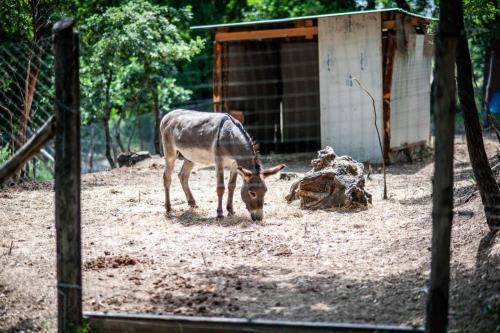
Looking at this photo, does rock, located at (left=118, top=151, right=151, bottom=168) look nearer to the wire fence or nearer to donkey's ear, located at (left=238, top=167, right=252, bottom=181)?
the wire fence

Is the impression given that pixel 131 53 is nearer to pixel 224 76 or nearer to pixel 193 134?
pixel 224 76

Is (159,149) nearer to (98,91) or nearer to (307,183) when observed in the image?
(98,91)

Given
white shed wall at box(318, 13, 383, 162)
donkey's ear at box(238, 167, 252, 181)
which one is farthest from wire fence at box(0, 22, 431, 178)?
donkey's ear at box(238, 167, 252, 181)

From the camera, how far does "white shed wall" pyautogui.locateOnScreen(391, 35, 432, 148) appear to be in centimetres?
1577

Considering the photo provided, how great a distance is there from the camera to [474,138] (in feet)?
22.6

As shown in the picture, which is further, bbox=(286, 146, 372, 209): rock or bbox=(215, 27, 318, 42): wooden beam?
bbox=(215, 27, 318, 42): wooden beam

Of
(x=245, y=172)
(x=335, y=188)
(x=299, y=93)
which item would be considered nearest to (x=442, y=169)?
(x=245, y=172)

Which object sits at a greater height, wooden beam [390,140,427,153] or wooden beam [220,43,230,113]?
wooden beam [220,43,230,113]

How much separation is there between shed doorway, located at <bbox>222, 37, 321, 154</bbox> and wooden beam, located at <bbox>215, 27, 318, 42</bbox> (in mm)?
2404

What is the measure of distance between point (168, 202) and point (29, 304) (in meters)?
4.62

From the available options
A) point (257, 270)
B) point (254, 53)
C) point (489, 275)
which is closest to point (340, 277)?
point (257, 270)

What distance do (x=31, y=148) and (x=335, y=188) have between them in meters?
5.72

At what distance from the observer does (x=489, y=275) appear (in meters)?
5.92

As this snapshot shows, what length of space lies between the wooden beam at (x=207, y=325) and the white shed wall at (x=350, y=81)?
10832mm
